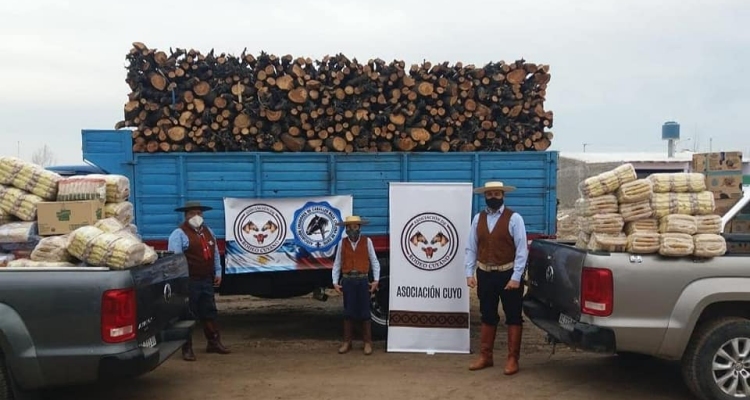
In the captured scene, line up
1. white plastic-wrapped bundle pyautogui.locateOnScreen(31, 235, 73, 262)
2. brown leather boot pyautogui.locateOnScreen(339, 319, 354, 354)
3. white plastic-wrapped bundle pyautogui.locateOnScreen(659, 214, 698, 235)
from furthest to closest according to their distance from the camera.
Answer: brown leather boot pyautogui.locateOnScreen(339, 319, 354, 354)
white plastic-wrapped bundle pyautogui.locateOnScreen(659, 214, 698, 235)
white plastic-wrapped bundle pyautogui.locateOnScreen(31, 235, 73, 262)

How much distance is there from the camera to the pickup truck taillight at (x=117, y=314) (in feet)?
14.2

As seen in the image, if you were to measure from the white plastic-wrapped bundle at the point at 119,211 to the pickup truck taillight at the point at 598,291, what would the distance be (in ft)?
12.2

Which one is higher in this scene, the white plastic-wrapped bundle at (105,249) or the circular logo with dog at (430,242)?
the white plastic-wrapped bundle at (105,249)

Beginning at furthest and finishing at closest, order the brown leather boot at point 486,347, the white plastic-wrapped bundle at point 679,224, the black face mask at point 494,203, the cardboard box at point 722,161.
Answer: the cardboard box at point 722,161
the brown leather boot at point 486,347
the black face mask at point 494,203
the white plastic-wrapped bundle at point 679,224

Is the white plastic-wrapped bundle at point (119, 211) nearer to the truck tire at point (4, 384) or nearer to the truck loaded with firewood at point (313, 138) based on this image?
the truck tire at point (4, 384)

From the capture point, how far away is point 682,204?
17.3 ft

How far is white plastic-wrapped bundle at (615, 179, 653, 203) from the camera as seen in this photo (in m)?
5.29

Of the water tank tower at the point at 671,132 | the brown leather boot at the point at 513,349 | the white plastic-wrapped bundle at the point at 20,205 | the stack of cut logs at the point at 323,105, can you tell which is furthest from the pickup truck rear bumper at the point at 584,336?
the water tank tower at the point at 671,132

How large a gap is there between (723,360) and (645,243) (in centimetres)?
105

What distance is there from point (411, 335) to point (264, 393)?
199 cm

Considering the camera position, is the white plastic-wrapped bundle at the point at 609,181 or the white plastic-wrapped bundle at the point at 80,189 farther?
the white plastic-wrapped bundle at the point at 609,181

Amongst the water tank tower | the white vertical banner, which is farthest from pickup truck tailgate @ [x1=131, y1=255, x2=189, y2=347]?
the water tank tower

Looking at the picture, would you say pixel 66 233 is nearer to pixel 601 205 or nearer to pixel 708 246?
pixel 601 205

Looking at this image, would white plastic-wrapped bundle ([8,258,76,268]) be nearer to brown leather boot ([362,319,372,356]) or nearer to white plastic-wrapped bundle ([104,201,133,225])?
white plastic-wrapped bundle ([104,201,133,225])
